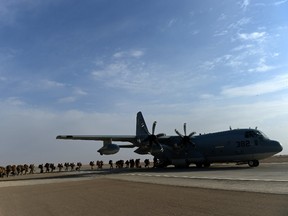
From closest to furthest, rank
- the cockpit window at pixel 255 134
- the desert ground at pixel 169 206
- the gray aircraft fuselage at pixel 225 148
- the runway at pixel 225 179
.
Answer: the desert ground at pixel 169 206, the runway at pixel 225 179, the gray aircraft fuselage at pixel 225 148, the cockpit window at pixel 255 134

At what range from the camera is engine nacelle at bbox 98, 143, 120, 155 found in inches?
1640

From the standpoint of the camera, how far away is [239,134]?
126 ft

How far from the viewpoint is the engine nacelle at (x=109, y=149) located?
4166cm

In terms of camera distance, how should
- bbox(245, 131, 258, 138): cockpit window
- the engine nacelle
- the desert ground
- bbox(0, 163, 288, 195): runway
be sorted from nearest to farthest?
the desert ground → bbox(0, 163, 288, 195): runway → bbox(245, 131, 258, 138): cockpit window → the engine nacelle

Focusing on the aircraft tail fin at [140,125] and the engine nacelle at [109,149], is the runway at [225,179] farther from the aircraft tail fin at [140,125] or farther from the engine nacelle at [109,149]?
the aircraft tail fin at [140,125]

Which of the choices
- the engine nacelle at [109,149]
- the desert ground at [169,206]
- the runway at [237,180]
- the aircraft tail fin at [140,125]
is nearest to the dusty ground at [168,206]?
the desert ground at [169,206]

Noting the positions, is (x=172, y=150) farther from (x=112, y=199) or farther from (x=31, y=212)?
(x=31, y=212)

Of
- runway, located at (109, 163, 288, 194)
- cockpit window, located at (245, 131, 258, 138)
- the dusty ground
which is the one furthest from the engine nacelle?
the dusty ground

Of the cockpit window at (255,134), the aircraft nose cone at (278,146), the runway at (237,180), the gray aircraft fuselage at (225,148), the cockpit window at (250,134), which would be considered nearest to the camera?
the runway at (237,180)

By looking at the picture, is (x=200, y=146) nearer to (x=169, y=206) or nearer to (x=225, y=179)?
(x=225, y=179)

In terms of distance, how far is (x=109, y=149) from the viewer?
41688 millimetres

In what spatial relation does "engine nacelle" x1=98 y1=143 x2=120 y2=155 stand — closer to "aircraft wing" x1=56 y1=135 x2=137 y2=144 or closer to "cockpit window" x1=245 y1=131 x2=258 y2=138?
"aircraft wing" x1=56 y1=135 x2=137 y2=144

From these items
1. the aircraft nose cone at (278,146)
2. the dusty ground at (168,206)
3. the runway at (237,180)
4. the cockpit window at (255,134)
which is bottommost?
the dusty ground at (168,206)

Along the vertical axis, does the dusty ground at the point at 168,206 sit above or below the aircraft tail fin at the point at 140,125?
below
